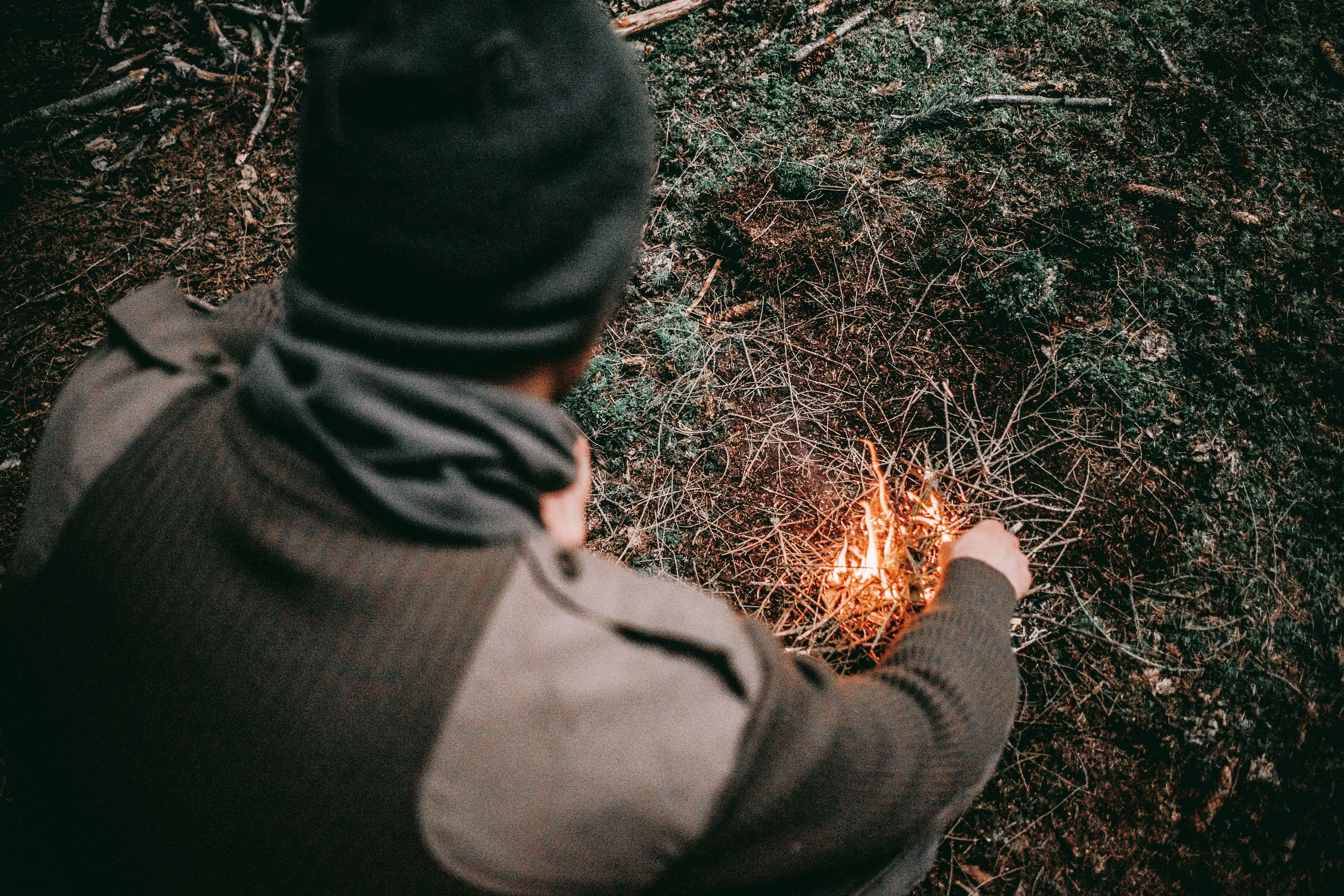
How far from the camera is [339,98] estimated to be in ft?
3.20

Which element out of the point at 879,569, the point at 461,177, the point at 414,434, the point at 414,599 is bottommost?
the point at 879,569

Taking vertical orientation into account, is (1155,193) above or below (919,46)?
below

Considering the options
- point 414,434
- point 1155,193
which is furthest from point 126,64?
point 1155,193

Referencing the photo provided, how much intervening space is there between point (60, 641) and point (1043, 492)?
253 cm

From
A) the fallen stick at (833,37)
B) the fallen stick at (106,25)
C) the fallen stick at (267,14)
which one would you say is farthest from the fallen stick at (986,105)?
the fallen stick at (106,25)

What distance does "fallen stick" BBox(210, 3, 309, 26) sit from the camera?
286 centimetres

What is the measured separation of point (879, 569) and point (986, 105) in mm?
1852

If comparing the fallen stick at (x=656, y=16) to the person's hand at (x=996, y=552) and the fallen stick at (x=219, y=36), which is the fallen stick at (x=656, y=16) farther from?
the person's hand at (x=996, y=552)

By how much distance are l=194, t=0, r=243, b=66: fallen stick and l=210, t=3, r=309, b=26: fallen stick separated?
0.09m

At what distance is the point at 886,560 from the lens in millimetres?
2162

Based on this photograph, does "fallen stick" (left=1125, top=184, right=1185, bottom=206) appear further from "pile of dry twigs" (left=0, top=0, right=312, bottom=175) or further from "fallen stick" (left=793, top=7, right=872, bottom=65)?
"pile of dry twigs" (left=0, top=0, right=312, bottom=175)

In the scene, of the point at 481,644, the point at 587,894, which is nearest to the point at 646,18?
the point at 481,644

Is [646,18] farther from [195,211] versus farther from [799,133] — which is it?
[195,211]

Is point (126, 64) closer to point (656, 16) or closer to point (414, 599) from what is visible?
point (656, 16)
